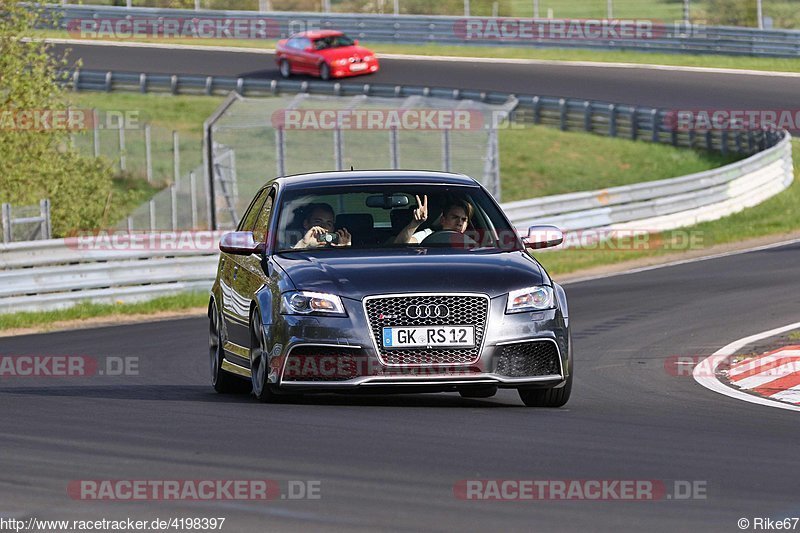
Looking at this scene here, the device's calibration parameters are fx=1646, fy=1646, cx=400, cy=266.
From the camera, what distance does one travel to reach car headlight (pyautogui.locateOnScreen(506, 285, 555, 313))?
10008mm

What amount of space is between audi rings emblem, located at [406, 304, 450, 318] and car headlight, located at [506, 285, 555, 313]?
421 mm

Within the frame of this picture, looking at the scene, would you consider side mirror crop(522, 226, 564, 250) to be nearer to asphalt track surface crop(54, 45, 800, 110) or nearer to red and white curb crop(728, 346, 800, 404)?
red and white curb crop(728, 346, 800, 404)

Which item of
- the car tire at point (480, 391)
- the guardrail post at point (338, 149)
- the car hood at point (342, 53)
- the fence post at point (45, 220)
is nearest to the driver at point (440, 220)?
the car tire at point (480, 391)

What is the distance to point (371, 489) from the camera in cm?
710

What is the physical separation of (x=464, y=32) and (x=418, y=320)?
4722cm

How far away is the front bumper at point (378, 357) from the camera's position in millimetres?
9844

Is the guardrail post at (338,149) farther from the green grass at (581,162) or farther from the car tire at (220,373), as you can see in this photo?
the car tire at (220,373)

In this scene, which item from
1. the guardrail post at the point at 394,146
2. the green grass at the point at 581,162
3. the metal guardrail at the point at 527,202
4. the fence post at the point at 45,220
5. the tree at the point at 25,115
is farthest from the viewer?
the green grass at the point at 581,162

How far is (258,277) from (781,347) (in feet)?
18.0

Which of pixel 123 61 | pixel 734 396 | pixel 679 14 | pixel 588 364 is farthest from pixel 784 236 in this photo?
pixel 679 14

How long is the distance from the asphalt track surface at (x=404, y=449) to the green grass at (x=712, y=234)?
1215 cm

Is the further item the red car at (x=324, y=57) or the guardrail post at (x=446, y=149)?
the red car at (x=324, y=57)

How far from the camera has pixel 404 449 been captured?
27.0 ft

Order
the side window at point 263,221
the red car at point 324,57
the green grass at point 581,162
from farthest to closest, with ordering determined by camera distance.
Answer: the red car at point 324,57, the green grass at point 581,162, the side window at point 263,221
